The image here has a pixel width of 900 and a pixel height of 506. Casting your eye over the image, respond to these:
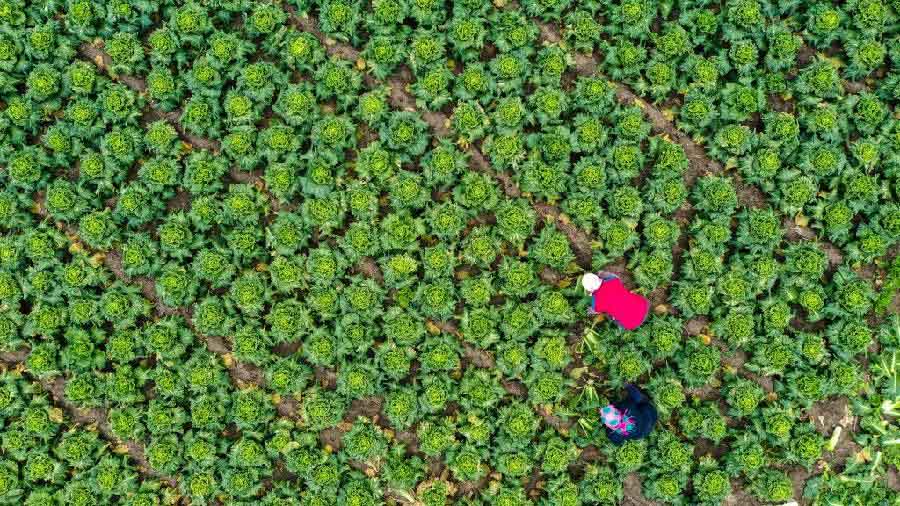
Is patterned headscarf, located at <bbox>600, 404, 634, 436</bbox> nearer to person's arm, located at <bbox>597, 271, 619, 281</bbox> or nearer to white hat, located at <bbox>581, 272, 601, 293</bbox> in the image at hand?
white hat, located at <bbox>581, 272, 601, 293</bbox>

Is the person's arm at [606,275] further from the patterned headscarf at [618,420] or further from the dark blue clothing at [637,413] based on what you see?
the patterned headscarf at [618,420]

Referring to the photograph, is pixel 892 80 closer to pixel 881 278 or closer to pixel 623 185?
pixel 881 278

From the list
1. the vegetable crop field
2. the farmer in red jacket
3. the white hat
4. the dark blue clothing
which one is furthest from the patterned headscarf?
the white hat

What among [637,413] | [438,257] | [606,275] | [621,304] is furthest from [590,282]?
[438,257]

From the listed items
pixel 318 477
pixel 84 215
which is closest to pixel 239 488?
pixel 318 477

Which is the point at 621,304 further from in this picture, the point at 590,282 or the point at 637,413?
the point at 637,413

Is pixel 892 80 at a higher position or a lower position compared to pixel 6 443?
higher
